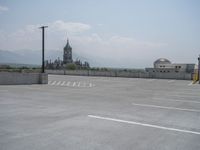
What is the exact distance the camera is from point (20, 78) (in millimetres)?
19734

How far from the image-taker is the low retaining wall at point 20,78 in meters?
18.7

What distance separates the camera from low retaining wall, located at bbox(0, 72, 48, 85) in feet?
61.5

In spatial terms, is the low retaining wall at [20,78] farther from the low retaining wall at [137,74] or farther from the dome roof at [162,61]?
the dome roof at [162,61]

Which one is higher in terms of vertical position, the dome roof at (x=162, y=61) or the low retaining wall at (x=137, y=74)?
the dome roof at (x=162, y=61)

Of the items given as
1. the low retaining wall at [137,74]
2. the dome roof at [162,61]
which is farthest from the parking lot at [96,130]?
the dome roof at [162,61]

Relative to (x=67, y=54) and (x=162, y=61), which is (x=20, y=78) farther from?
(x=162, y=61)

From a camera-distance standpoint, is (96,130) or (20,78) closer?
(96,130)

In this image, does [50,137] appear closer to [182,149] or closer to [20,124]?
[20,124]

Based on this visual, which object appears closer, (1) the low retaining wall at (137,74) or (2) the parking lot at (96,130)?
(2) the parking lot at (96,130)

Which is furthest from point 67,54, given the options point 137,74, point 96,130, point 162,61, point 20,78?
point 96,130

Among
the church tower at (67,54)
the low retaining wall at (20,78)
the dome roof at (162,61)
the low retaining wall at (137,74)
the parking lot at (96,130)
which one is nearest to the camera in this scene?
the parking lot at (96,130)

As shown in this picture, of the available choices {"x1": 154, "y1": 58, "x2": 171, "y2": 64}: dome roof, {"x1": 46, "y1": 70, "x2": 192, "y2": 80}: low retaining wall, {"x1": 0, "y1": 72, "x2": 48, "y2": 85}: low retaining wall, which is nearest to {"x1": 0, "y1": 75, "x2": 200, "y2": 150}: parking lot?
{"x1": 0, "y1": 72, "x2": 48, "y2": 85}: low retaining wall

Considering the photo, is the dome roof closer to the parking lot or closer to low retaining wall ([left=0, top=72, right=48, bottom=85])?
low retaining wall ([left=0, top=72, right=48, bottom=85])

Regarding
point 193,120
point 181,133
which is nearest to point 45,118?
point 181,133
